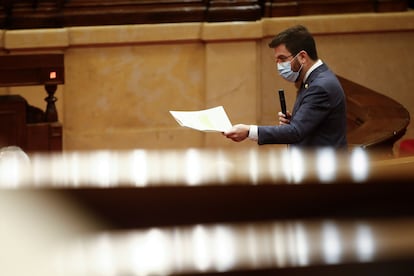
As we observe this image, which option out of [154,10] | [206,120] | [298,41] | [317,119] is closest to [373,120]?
[298,41]

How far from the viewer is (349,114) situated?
5332 mm

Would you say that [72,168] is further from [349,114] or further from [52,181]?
[349,114]

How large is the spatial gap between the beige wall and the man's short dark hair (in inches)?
117

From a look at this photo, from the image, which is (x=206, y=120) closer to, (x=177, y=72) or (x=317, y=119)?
(x=317, y=119)

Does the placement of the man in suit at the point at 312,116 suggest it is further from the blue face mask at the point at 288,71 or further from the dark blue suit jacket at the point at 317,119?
the blue face mask at the point at 288,71

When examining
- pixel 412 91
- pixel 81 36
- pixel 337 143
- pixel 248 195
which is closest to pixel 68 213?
pixel 248 195

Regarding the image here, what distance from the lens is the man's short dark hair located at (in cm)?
397

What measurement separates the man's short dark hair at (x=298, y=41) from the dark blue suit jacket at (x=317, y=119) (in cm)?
14

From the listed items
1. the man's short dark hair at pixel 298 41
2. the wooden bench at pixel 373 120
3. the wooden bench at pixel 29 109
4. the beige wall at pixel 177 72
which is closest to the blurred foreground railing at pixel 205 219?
the man's short dark hair at pixel 298 41

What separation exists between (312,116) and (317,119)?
0.09 feet

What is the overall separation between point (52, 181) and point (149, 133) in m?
6.23

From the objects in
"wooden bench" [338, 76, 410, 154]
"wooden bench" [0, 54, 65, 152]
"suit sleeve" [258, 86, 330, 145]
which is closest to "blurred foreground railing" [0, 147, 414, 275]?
"suit sleeve" [258, 86, 330, 145]

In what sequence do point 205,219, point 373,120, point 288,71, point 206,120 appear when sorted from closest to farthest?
point 205,219 < point 206,120 < point 288,71 < point 373,120

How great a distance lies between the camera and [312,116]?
376 centimetres
